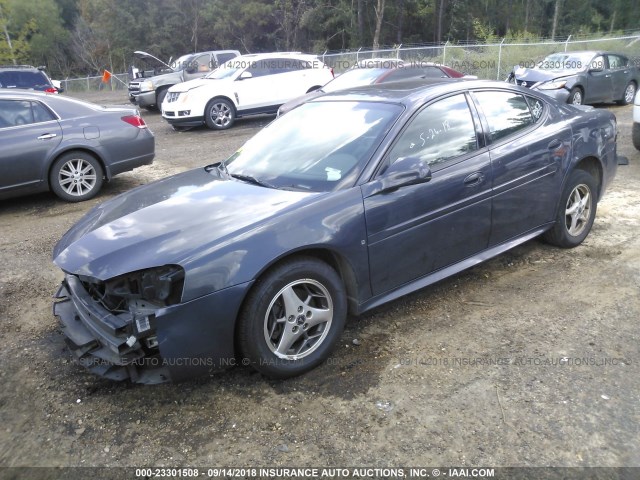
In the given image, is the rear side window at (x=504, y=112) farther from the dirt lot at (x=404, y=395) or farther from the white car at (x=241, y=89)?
the white car at (x=241, y=89)

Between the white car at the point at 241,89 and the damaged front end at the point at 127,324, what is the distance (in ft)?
35.1

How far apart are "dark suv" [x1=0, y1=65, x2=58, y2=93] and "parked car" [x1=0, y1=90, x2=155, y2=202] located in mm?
7777

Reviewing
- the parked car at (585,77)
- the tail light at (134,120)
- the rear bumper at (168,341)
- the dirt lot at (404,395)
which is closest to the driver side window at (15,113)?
the tail light at (134,120)

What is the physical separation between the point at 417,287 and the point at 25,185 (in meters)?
5.66

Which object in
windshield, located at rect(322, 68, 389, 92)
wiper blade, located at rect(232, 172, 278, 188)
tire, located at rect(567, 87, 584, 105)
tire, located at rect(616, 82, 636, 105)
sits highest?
wiper blade, located at rect(232, 172, 278, 188)

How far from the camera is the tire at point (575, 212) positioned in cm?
459

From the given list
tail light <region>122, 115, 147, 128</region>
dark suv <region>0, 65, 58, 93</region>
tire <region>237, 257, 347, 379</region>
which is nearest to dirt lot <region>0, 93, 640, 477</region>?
tire <region>237, 257, 347, 379</region>

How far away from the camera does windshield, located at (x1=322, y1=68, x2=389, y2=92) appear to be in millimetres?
11469

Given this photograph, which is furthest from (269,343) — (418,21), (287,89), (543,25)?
(543,25)

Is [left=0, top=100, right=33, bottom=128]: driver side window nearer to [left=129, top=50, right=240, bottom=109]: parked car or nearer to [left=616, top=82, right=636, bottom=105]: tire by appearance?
[left=129, top=50, right=240, bottom=109]: parked car

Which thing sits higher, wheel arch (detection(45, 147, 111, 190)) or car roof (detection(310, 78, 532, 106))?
car roof (detection(310, 78, 532, 106))

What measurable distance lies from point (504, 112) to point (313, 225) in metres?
2.13

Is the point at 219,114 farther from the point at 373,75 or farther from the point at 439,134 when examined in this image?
the point at 439,134

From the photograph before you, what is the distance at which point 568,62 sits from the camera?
1431 cm
